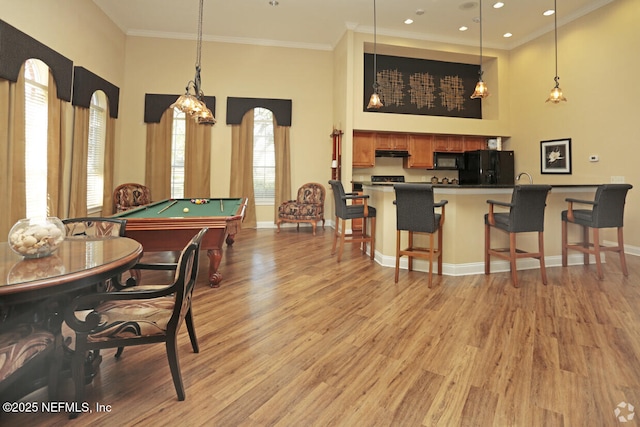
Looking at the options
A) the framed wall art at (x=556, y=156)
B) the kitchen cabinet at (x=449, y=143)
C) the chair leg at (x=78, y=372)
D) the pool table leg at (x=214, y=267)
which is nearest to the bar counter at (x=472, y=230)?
the pool table leg at (x=214, y=267)

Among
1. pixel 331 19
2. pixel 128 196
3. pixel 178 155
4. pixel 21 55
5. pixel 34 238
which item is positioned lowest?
pixel 34 238

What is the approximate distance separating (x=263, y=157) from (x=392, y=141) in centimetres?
290

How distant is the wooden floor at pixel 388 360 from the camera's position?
61.1 inches

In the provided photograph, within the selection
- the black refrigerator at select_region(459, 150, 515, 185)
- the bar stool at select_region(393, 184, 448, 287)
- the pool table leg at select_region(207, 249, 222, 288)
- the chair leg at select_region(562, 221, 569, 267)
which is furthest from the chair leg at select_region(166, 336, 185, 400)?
the black refrigerator at select_region(459, 150, 515, 185)

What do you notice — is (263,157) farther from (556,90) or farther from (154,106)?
(556,90)

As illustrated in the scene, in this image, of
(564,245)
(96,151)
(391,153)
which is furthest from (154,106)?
(564,245)

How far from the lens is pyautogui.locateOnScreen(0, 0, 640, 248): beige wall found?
5.08 meters

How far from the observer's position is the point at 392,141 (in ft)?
23.3

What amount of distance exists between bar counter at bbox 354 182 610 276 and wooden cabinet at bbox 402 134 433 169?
10.9ft

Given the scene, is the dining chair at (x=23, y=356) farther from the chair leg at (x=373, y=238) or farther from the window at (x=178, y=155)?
the window at (x=178, y=155)

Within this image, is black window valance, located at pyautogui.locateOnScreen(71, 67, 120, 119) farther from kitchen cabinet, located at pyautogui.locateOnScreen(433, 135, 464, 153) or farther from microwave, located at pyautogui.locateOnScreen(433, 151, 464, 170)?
microwave, located at pyautogui.locateOnScreen(433, 151, 464, 170)

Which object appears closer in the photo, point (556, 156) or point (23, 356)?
point (23, 356)

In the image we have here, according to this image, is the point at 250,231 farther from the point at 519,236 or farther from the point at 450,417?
the point at 450,417

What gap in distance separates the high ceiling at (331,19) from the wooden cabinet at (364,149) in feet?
6.78
